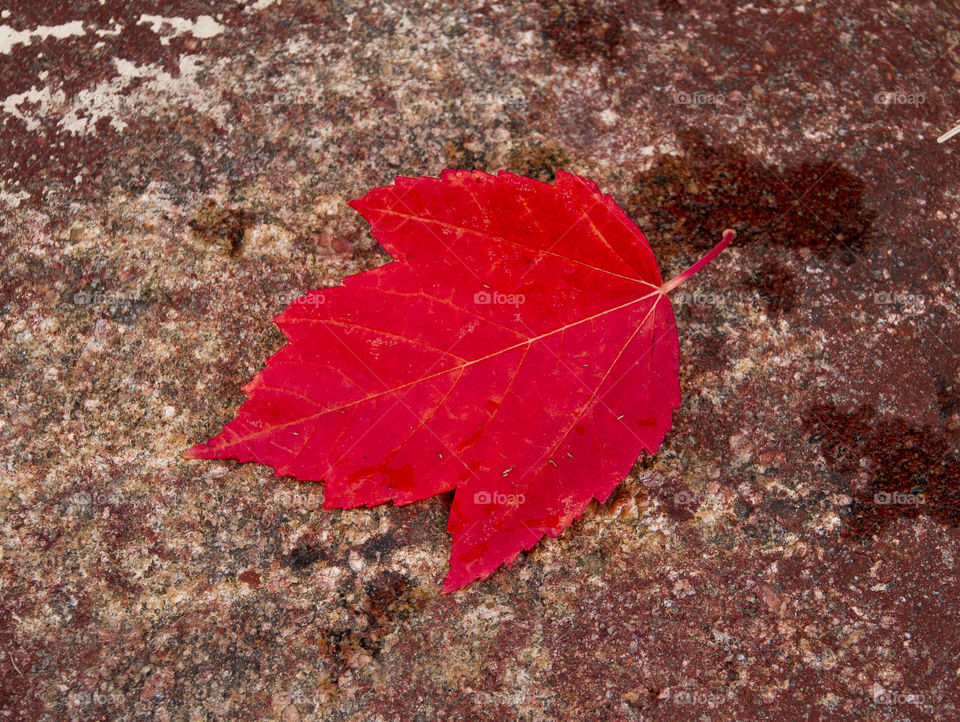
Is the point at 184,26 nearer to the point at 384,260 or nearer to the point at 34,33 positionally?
the point at 34,33

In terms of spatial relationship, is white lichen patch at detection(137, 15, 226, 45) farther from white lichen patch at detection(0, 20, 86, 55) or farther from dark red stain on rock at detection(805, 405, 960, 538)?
dark red stain on rock at detection(805, 405, 960, 538)

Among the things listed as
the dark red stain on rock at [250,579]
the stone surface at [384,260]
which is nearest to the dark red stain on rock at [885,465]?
the stone surface at [384,260]

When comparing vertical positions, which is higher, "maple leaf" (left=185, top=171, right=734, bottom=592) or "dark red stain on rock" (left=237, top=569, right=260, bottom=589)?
"maple leaf" (left=185, top=171, right=734, bottom=592)

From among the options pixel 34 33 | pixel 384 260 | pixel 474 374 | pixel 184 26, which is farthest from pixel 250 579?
pixel 34 33

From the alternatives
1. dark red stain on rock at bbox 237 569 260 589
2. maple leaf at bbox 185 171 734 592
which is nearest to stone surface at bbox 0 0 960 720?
dark red stain on rock at bbox 237 569 260 589

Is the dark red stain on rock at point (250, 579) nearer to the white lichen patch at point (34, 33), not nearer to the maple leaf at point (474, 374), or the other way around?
the maple leaf at point (474, 374)

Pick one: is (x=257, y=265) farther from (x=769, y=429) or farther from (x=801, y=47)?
(x=801, y=47)
